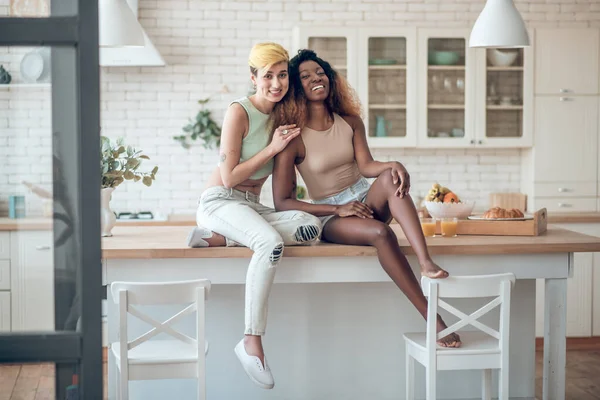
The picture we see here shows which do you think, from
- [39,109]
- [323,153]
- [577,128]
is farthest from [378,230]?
[577,128]

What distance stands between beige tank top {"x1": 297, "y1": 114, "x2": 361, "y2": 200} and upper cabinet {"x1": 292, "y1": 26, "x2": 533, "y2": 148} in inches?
86.9

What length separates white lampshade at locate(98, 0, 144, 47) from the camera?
387 centimetres

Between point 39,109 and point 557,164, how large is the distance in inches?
190

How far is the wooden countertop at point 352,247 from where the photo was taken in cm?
333

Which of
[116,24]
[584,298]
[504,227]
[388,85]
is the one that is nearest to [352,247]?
[504,227]

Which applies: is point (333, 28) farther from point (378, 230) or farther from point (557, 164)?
point (378, 230)

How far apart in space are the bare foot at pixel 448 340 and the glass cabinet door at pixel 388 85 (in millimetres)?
2686

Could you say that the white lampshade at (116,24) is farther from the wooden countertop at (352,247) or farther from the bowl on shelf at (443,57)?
the bowl on shelf at (443,57)

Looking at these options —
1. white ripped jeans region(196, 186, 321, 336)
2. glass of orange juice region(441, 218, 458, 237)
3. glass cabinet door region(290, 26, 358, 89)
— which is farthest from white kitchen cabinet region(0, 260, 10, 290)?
glass cabinet door region(290, 26, 358, 89)

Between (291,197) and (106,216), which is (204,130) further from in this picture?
(291,197)

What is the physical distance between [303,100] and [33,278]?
196 cm

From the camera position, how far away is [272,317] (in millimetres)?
3775

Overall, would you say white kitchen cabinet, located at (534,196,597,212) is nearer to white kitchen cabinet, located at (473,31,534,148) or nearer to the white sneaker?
white kitchen cabinet, located at (473,31,534,148)

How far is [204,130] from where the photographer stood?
236 inches
